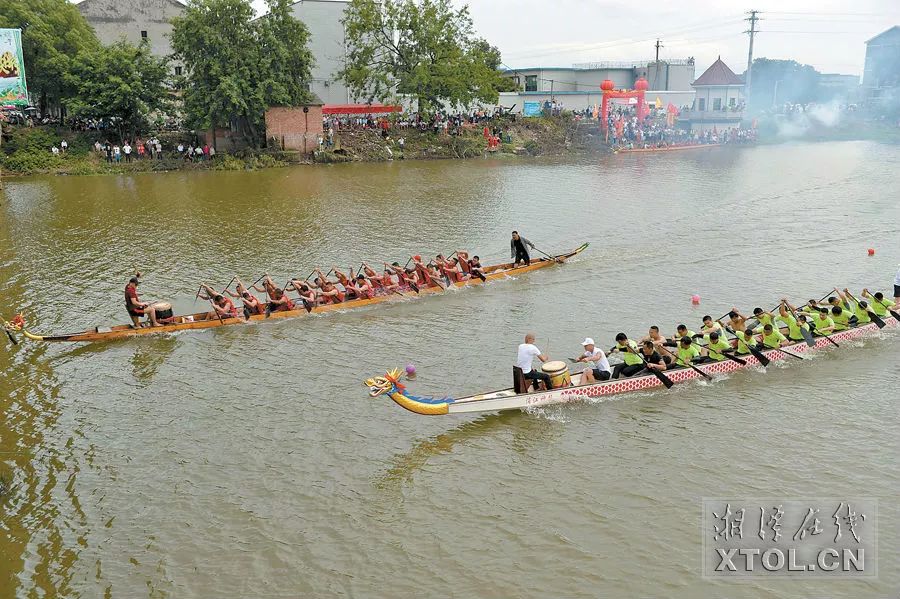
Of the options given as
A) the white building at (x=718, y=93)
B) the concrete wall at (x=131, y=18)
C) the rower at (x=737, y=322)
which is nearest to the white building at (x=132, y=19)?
the concrete wall at (x=131, y=18)

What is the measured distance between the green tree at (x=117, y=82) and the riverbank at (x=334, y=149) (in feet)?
8.92

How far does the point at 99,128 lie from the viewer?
47.8m

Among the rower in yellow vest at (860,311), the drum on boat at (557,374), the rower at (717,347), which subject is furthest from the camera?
the rower in yellow vest at (860,311)

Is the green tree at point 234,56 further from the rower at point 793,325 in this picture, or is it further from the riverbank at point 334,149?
the rower at point 793,325

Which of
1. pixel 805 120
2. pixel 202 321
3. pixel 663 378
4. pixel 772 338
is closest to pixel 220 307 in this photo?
pixel 202 321

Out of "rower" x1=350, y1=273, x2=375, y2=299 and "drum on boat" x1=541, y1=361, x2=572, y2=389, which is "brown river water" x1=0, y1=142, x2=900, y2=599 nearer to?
"drum on boat" x1=541, y1=361, x2=572, y2=389

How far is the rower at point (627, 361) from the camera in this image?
14.7 metres

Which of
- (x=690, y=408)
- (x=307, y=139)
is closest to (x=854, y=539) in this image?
(x=690, y=408)

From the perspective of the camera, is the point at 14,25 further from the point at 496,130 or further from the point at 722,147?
the point at 722,147

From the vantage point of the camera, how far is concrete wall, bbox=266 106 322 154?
48.8m

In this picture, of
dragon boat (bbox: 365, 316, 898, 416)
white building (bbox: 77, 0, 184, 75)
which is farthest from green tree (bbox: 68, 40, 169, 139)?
dragon boat (bbox: 365, 316, 898, 416)

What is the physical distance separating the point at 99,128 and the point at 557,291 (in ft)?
125

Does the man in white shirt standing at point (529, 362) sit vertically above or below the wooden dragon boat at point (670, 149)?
below

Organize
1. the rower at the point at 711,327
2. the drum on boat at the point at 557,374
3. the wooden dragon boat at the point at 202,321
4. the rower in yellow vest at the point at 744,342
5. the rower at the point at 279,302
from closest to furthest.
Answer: the drum on boat at the point at 557,374
the rower in yellow vest at the point at 744,342
the rower at the point at 711,327
the wooden dragon boat at the point at 202,321
the rower at the point at 279,302
